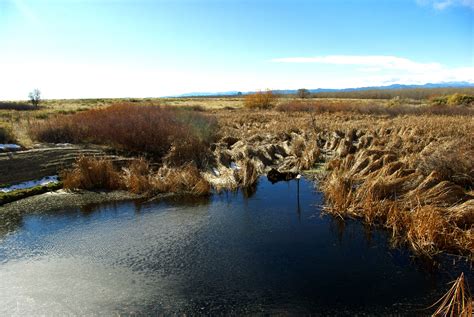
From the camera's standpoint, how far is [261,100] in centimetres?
6869

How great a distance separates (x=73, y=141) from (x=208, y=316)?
16514 mm

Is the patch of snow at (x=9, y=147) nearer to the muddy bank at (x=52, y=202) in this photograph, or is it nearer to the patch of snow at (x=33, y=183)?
the patch of snow at (x=33, y=183)

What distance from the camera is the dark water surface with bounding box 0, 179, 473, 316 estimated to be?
7.14 metres

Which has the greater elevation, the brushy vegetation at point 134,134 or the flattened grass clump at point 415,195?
the brushy vegetation at point 134,134

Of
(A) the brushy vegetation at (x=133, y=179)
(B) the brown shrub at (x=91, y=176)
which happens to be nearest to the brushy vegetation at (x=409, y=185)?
(A) the brushy vegetation at (x=133, y=179)

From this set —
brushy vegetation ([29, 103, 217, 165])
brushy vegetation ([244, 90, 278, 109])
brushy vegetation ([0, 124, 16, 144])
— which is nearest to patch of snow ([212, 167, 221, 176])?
brushy vegetation ([29, 103, 217, 165])

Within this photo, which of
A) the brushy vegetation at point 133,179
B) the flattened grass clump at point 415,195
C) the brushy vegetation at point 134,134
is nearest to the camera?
the flattened grass clump at point 415,195

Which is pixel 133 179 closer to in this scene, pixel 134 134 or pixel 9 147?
pixel 134 134

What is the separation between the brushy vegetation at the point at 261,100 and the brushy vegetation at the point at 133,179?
5013 cm

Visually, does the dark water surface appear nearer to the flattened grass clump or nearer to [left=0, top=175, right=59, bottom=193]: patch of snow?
the flattened grass clump

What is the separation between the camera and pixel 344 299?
7.26 meters

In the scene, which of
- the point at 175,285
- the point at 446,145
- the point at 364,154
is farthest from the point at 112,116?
the point at 446,145

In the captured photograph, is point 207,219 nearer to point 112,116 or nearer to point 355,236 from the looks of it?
point 355,236

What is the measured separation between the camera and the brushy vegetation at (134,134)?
19047 millimetres
